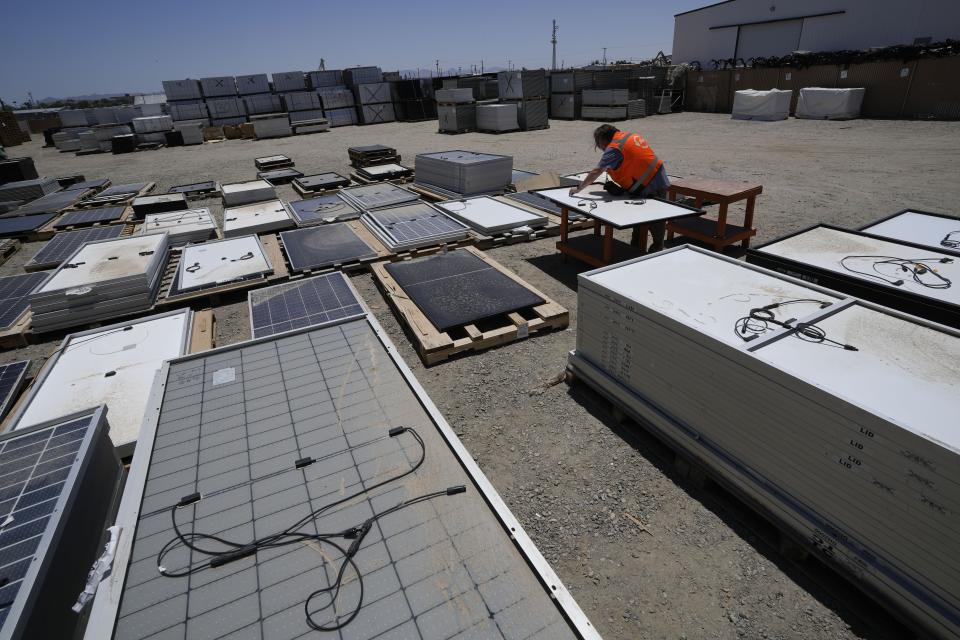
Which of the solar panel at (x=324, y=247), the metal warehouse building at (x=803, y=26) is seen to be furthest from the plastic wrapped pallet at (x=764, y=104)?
the solar panel at (x=324, y=247)

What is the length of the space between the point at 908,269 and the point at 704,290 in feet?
7.09

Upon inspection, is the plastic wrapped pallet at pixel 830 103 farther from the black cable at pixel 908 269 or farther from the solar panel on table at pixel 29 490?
the solar panel on table at pixel 29 490

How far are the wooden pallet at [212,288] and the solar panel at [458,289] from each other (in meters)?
1.78

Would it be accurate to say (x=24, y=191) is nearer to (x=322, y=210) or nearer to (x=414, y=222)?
(x=322, y=210)

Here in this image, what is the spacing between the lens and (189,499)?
2494mm

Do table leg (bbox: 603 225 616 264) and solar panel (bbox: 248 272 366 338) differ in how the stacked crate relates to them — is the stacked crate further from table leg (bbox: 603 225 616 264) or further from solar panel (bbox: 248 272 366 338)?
solar panel (bbox: 248 272 366 338)

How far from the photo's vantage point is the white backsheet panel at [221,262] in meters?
6.95

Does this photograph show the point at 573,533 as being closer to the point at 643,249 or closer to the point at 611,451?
the point at 611,451


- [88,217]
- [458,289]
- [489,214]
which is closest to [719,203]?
[489,214]

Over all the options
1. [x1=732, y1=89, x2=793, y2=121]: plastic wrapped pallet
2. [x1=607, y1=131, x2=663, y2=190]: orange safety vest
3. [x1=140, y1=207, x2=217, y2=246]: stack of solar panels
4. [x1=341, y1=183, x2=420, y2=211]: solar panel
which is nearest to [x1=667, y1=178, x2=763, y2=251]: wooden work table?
[x1=607, y1=131, x2=663, y2=190]: orange safety vest

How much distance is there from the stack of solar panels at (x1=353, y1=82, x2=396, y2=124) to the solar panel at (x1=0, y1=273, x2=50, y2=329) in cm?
2549

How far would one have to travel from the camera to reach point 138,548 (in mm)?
2256

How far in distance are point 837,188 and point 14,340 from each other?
15.6 m

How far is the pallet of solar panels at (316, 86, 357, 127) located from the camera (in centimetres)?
2991
